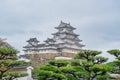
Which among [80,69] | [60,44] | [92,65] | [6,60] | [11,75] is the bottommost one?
[11,75]

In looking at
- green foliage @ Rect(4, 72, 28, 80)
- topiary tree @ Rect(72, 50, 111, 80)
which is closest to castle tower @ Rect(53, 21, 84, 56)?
topiary tree @ Rect(72, 50, 111, 80)

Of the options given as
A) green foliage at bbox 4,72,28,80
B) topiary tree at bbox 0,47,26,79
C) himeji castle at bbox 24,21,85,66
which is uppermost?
himeji castle at bbox 24,21,85,66

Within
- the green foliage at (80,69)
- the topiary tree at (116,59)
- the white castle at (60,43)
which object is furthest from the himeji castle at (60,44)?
the green foliage at (80,69)

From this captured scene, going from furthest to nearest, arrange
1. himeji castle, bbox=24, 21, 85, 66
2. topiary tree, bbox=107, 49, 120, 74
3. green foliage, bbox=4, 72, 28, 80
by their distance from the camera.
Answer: himeji castle, bbox=24, 21, 85, 66 < topiary tree, bbox=107, 49, 120, 74 < green foliage, bbox=4, 72, 28, 80

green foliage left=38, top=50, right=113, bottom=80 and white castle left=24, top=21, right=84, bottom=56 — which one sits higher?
white castle left=24, top=21, right=84, bottom=56

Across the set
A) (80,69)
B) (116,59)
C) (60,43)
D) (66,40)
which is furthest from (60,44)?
(80,69)

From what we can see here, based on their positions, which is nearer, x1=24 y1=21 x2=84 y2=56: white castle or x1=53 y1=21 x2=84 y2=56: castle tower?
x1=24 y1=21 x2=84 y2=56: white castle

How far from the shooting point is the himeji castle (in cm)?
6047

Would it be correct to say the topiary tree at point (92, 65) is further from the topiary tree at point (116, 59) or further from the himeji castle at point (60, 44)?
the himeji castle at point (60, 44)

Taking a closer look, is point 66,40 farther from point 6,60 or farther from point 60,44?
point 6,60

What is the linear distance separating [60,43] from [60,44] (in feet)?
0.69

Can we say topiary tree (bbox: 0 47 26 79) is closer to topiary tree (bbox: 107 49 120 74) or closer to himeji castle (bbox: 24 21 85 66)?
topiary tree (bbox: 107 49 120 74)

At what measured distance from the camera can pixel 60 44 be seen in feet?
202

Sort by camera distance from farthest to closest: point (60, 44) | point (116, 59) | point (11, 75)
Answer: point (60, 44), point (116, 59), point (11, 75)
